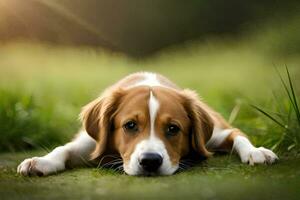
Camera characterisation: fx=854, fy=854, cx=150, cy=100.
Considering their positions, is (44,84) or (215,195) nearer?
(215,195)

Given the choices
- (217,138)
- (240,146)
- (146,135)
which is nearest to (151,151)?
(146,135)

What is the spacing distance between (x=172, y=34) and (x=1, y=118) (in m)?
4.91

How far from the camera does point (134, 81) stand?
6.27m

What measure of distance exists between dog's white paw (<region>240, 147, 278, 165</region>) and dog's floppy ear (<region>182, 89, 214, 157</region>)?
0.30m

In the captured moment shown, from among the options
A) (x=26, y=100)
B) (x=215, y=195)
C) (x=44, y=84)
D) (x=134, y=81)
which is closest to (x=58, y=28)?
(x=44, y=84)

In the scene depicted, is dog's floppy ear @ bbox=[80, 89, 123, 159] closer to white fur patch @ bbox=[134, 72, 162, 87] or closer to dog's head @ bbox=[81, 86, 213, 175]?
dog's head @ bbox=[81, 86, 213, 175]

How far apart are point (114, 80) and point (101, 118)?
12.7 feet

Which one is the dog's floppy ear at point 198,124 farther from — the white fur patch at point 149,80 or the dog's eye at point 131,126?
the dog's eye at point 131,126

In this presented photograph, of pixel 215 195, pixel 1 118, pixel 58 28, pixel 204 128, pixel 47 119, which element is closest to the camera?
pixel 215 195

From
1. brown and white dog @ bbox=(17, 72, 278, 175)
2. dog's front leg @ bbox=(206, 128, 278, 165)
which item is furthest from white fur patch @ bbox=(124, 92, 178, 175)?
dog's front leg @ bbox=(206, 128, 278, 165)

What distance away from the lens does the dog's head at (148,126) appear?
5.13 metres

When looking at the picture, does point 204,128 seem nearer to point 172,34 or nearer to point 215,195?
point 215,195

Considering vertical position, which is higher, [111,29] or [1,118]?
[111,29]

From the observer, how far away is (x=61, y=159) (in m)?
5.61
